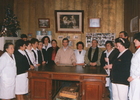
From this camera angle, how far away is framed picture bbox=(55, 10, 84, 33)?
18.0 feet

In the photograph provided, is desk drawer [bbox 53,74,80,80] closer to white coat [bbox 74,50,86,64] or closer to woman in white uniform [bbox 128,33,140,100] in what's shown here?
woman in white uniform [bbox 128,33,140,100]

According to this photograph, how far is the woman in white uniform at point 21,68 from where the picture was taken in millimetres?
3135

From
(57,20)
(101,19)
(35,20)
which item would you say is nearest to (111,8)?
(101,19)

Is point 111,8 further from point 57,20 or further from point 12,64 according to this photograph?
point 12,64

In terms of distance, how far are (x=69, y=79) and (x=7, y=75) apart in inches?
44.7

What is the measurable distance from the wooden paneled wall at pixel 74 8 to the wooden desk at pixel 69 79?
8.61 feet

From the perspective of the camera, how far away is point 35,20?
18.9 ft

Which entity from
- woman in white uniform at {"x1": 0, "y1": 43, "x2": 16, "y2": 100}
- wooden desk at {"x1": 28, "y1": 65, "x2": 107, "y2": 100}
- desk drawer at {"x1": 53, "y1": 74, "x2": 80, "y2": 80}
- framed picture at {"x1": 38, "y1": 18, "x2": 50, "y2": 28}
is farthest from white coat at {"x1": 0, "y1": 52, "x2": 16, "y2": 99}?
framed picture at {"x1": 38, "y1": 18, "x2": 50, "y2": 28}

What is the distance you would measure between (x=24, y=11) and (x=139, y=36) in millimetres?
4480

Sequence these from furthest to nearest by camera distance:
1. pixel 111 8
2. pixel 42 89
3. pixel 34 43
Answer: pixel 111 8
pixel 34 43
pixel 42 89

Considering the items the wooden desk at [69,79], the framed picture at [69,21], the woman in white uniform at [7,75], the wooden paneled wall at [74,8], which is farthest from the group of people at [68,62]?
the wooden paneled wall at [74,8]

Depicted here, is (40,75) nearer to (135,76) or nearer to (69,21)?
(135,76)

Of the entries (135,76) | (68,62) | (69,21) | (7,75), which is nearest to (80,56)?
(68,62)

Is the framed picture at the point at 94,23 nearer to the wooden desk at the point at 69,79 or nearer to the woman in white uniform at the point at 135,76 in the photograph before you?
the wooden desk at the point at 69,79
